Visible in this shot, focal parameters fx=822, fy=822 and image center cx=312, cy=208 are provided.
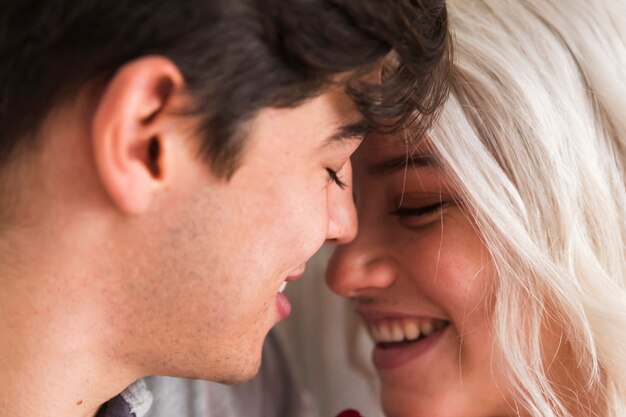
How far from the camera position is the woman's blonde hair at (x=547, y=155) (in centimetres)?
108

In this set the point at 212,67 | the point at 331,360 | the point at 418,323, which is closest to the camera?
→ the point at 212,67

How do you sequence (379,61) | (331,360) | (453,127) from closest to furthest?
(379,61) < (453,127) < (331,360)

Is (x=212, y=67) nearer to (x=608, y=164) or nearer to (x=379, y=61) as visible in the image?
(x=379, y=61)

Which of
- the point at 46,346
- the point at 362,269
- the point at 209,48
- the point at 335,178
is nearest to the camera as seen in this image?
the point at 209,48

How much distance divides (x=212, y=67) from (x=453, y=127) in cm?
42

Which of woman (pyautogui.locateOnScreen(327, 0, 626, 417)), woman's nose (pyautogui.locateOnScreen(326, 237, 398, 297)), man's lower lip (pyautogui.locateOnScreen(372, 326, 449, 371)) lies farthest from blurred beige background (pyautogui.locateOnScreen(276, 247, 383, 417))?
woman (pyautogui.locateOnScreen(327, 0, 626, 417))

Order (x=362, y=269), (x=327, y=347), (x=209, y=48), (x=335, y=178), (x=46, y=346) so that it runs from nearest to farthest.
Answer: (x=209, y=48) → (x=46, y=346) → (x=335, y=178) → (x=362, y=269) → (x=327, y=347)

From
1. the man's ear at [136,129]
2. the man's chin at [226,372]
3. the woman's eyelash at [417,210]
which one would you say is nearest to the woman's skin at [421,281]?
the woman's eyelash at [417,210]

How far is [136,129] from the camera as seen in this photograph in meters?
0.79

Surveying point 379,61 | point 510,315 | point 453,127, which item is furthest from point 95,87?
point 510,315

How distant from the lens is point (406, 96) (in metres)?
0.98

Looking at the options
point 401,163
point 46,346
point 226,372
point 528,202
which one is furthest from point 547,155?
point 46,346

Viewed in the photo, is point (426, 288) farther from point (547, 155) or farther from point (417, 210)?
point (547, 155)

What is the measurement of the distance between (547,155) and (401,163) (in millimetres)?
200
